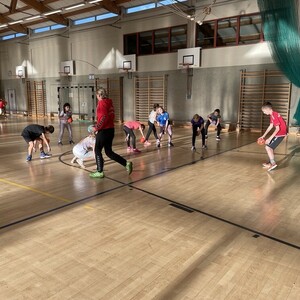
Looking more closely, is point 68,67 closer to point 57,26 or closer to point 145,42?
point 57,26

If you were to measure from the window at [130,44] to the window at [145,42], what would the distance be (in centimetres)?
37

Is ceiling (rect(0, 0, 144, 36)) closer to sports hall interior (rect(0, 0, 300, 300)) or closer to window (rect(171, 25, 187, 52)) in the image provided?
sports hall interior (rect(0, 0, 300, 300))

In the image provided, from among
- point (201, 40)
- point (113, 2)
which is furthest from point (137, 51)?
point (201, 40)

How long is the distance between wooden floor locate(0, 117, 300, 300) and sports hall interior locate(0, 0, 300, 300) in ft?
0.05

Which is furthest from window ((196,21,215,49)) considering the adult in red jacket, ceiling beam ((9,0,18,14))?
ceiling beam ((9,0,18,14))

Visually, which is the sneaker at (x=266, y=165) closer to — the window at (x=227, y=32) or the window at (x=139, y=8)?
the window at (x=227, y=32)

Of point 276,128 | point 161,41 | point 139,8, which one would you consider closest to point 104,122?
point 276,128

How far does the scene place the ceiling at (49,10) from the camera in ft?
49.0

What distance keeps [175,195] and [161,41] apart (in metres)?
11.7

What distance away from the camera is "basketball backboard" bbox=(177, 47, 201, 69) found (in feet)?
43.7

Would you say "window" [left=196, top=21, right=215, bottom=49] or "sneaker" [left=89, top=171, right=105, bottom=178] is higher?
"window" [left=196, top=21, right=215, bottom=49]

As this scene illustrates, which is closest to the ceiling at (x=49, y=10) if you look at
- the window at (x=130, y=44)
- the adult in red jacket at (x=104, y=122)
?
the window at (x=130, y=44)

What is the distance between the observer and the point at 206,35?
13188 millimetres

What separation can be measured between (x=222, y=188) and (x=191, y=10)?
34.6ft
